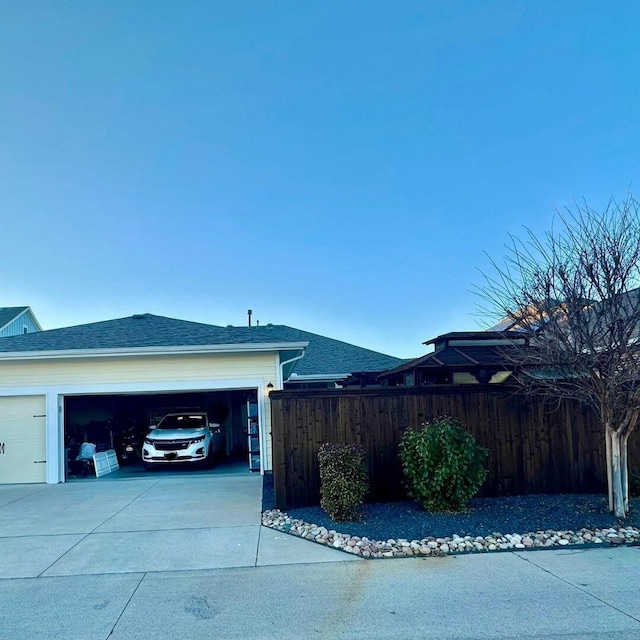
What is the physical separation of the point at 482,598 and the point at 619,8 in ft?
32.4

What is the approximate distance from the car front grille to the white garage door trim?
167cm

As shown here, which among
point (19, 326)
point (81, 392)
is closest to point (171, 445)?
point (81, 392)

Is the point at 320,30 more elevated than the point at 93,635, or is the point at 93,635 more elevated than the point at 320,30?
the point at 320,30

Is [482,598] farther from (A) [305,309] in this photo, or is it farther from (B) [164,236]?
(A) [305,309]

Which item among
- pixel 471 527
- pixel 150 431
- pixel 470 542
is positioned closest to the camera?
pixel 470 542

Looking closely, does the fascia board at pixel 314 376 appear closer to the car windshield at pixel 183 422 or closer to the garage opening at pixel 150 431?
the garage opening at pixel 150 431

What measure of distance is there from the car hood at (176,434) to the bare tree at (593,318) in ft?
29.5

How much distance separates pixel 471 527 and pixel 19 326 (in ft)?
78.5

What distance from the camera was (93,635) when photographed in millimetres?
3963

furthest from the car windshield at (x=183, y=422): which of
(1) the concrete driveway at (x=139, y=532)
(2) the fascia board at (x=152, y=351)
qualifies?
(1) the concrete driveway at (x=139, y=532)

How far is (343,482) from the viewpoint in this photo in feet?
22.7

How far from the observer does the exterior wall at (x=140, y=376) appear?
12.2m

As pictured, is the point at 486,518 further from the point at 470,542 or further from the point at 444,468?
the point at 470,542

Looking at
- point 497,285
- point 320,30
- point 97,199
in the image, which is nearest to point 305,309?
point 97,199
